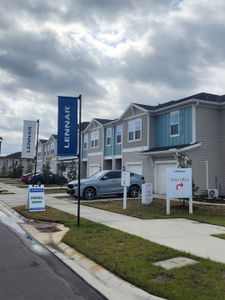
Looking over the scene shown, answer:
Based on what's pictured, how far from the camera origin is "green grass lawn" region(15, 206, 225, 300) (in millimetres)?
5758

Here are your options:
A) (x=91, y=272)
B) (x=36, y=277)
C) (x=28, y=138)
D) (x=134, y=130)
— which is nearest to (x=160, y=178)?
(x=134, y=130)

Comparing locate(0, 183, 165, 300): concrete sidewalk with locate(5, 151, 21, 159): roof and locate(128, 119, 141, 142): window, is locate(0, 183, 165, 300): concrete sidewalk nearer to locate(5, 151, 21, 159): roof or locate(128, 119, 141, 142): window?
locate(128, 119, 141, 142): window

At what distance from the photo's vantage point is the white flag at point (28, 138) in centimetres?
2246

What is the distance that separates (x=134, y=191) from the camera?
78.8ft

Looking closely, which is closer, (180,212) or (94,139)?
Answer: (180,212)

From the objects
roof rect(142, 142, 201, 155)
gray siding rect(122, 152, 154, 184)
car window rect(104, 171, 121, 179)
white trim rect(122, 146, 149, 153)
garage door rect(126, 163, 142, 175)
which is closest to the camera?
car window rect(104, 171, 121, 179)

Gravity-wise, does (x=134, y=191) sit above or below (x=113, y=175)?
below

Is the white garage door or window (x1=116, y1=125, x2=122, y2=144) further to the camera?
the white garage door

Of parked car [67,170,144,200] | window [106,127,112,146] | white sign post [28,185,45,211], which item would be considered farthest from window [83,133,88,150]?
white sign post [28,185,45,211]

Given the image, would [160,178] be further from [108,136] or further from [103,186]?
[108,136]

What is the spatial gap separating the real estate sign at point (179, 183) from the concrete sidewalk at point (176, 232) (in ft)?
7.66

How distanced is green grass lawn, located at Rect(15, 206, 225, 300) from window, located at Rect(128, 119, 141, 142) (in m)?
19.1

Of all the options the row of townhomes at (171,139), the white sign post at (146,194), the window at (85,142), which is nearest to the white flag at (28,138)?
the white sign post at (146,194)

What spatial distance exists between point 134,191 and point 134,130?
7.68 m
